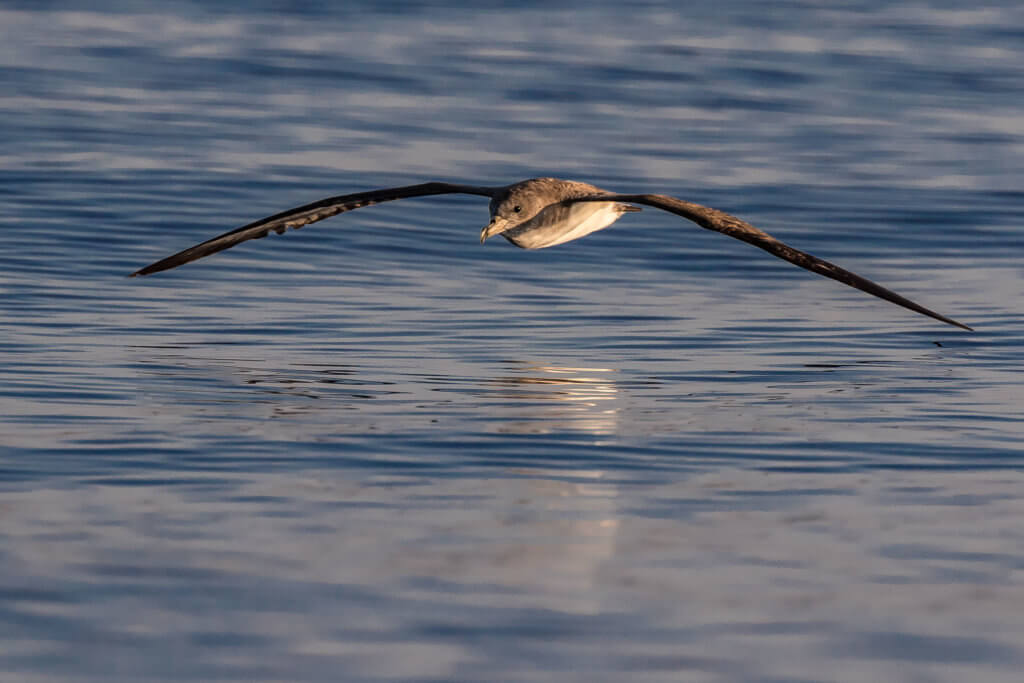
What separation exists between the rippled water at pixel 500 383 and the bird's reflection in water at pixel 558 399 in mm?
39

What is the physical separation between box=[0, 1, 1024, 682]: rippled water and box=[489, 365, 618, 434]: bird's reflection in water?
39 millimetres

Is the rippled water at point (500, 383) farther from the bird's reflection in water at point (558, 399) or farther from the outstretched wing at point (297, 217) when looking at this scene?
the outstretched wing at point (297, 217)

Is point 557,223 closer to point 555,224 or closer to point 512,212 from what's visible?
point 555,224

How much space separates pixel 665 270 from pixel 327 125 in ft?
24.4

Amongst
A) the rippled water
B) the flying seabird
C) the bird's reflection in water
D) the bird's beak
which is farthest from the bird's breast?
the bird's reflection in water

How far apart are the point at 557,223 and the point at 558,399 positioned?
2.68 metres

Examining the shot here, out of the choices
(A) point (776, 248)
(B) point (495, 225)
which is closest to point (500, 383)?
(A) point (776, 248)

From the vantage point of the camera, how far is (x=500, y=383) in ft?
34.6

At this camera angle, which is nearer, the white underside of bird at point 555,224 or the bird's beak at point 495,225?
the bird's beak at point 495,225

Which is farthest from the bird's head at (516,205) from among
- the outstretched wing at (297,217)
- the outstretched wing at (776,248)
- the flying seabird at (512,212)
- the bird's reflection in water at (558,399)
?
the outstretched wing at (776,248)

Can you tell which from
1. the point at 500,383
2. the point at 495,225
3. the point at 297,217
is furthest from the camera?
the point at 495,225

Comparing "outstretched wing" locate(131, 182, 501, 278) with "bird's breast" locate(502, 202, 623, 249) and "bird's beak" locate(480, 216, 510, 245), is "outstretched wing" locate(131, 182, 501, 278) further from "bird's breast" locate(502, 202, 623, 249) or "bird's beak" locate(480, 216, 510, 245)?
"bird's breast" locate(502, 202, 623, 249)

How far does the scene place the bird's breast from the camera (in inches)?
490

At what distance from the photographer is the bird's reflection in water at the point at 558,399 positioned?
9.33 metres
